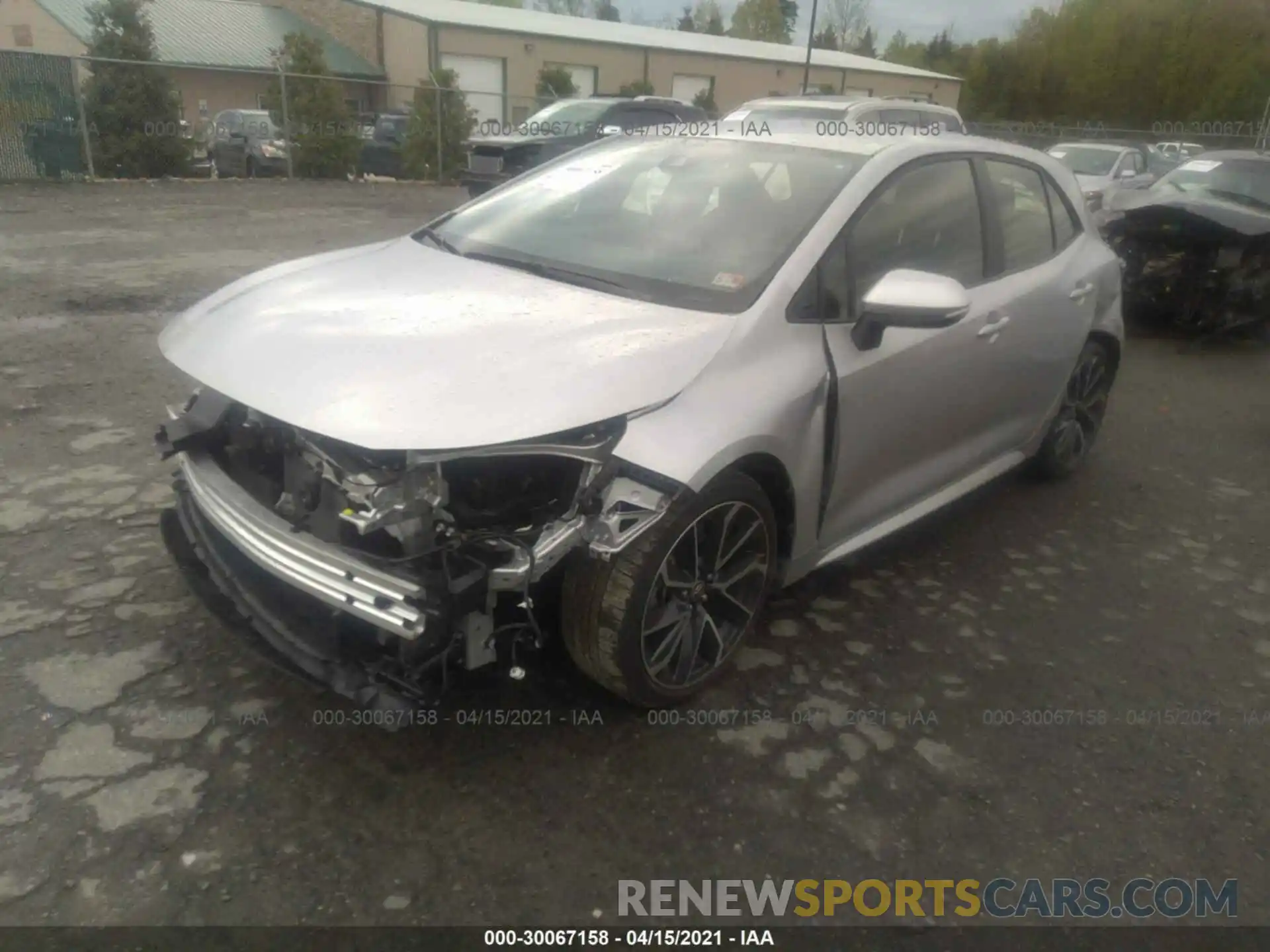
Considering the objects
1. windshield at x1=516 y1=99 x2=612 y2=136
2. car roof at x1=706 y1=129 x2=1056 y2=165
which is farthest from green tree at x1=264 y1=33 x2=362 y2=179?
car roof at x1=706 y1=129 x2=1056 y2=165

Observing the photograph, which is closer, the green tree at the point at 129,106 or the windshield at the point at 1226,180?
the windshield at the point at 1226,180

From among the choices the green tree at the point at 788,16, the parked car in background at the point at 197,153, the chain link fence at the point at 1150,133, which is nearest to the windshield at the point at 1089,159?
the chain link fence at the point at 1150,133

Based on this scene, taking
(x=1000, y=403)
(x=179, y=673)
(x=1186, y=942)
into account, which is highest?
(x=1000, y=403)

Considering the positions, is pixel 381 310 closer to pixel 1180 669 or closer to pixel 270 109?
pixel 1180 669

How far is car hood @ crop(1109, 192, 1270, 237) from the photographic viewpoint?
297 inches

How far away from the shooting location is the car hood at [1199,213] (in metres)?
7.55

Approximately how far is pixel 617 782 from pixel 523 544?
0.74m

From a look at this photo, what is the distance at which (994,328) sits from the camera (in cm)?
362

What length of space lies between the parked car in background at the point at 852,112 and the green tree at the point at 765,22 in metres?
59.6

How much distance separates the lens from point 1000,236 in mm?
3793

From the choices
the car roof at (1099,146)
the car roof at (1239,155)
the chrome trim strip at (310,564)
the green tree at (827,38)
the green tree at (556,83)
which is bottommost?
the chrome trim strip at (310,564)

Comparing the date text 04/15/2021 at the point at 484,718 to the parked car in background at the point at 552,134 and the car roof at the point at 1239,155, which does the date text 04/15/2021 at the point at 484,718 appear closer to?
the car roof at the point at 1239,155

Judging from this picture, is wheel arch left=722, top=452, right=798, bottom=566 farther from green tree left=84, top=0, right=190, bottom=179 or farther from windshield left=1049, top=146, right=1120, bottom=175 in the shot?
green tree left=84, top=0, right=190, bottom=179

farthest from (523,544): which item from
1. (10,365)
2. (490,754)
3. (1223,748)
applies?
(10,365)
